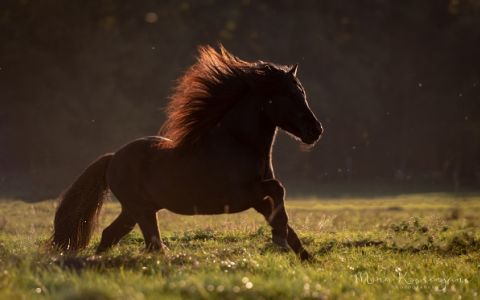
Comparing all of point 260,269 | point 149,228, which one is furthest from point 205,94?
point 260,269

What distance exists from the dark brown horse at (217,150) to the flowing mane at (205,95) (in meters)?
0.01

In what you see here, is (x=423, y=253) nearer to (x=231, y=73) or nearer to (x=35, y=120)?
(x=231, y=73)

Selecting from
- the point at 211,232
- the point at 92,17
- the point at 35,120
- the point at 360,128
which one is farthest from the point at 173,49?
the point at 211,232

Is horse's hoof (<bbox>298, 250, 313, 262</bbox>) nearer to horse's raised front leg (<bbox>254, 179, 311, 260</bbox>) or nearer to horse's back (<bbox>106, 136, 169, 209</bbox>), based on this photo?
horse's raised front leg (<bbox>254, 179, 311, 260</bbox>)

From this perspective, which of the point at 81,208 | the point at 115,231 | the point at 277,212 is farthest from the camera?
the point at 81,208

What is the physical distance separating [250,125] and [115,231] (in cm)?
264

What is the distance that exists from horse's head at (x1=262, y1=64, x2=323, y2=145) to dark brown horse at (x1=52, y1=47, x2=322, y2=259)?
0.01 meters

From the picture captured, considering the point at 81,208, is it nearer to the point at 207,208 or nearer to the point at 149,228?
the point at 149,228

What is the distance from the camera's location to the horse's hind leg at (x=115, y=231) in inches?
403

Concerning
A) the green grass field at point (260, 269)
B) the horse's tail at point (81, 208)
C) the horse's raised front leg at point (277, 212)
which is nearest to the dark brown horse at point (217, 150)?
the horse's raised front leg at point (277, 212)

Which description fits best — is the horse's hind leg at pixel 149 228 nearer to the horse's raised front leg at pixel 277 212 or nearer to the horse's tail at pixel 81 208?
the horse's tail at pixel 81 208

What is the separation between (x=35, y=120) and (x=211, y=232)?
28645 millimetres

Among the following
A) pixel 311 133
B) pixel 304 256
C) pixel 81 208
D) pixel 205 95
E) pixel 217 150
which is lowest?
pixel 304 256

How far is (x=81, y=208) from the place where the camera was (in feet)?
35.0
